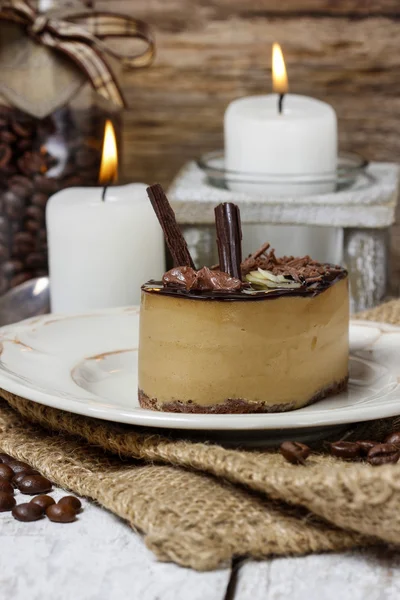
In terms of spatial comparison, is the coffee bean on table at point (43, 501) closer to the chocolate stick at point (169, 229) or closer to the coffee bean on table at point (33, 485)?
the coffee bean on table at point (33, 485)

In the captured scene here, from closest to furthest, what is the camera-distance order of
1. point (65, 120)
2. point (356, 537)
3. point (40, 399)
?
point (356, 537) → point (40, 399) → point (65, 120)

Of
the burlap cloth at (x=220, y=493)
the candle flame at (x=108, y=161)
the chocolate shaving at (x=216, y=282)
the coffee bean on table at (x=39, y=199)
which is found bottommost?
the burlap cloth at (x=220, y=493)

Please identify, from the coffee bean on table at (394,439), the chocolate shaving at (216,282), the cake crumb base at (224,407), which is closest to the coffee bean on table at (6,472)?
the cake crumb base at (224,407)

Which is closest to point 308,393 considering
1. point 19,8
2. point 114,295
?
point 114,295

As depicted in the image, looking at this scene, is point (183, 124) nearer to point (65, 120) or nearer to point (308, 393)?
point (65, 120)

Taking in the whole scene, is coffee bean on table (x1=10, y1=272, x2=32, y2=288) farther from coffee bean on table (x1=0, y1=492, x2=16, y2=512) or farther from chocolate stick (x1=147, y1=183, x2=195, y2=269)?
coffee bean on table (x1=0, y1=492, x2=16, y2=512)

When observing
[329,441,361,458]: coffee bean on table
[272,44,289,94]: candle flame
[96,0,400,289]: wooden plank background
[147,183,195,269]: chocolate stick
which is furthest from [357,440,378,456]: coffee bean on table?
[96,0,400,289]: wooden plank background
